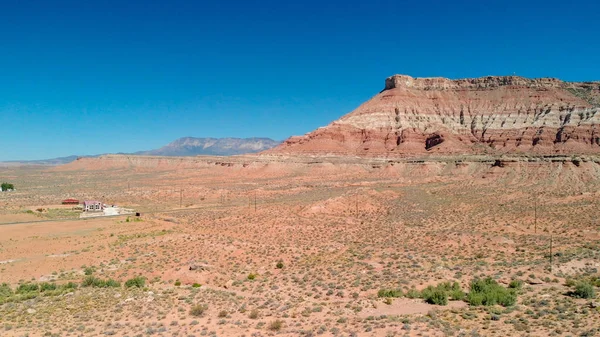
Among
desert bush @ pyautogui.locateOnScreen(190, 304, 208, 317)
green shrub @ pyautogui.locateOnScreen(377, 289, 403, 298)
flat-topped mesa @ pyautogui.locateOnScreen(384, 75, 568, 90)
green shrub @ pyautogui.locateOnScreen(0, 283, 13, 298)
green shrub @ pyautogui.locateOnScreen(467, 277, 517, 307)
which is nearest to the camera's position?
desert bush @ pyautogui.locateOnScreen(190, 304, 208, 317)

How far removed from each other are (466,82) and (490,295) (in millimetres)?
129009

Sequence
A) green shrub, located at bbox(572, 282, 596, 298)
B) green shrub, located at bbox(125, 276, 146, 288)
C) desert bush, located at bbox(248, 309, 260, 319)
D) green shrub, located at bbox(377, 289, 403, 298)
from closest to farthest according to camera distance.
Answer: desert bush, located at bbox(248, 309, 260, 319) < green shrub, located at bbox(572, 282, 596, 298) < green shrub, located at bbox(377, 289, 403, 298) < green shrub, located at bbox(125, 276, 146, 288)

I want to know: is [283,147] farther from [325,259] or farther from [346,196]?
[325,259]

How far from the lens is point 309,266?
22953 mm

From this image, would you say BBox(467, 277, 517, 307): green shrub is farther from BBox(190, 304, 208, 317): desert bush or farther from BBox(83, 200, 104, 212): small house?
BBox(83, 200, 104, 212): small house

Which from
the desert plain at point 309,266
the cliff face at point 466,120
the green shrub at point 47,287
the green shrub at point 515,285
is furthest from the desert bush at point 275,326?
the cliff face at point 466,120

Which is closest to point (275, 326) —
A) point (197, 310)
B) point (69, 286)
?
point (197, 310)

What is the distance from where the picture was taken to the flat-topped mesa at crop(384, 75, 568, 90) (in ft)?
397

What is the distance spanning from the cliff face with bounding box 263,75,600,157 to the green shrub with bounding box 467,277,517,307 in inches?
3545

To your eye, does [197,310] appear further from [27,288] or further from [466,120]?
[466,120]

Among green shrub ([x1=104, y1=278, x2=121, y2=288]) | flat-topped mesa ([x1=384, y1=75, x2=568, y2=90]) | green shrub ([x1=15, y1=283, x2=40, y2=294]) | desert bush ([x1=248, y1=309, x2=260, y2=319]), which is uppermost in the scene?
flat-topped mesa ([x1=384, y1=75, x2=568, y2=90])

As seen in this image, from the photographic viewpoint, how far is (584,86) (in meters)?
119

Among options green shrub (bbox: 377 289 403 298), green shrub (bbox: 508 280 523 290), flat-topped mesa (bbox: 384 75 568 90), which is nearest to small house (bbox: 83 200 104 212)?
green shrub (bbox: 377 289 403 298)

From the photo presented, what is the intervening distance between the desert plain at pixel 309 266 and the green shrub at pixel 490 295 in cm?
14
